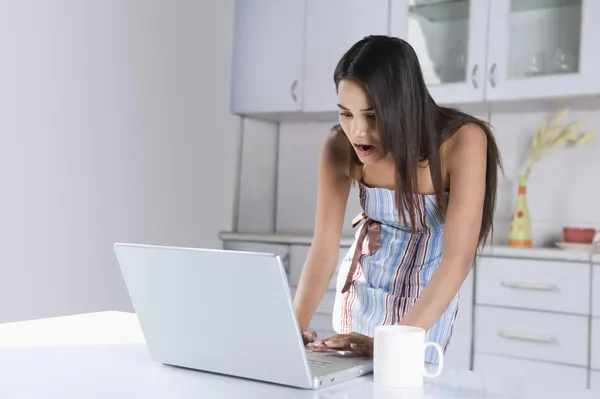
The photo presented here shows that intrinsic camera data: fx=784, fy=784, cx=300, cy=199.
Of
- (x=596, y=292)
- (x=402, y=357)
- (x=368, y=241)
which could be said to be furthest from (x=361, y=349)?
(x=596, y=292)

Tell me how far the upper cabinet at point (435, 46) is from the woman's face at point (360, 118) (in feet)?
5.45

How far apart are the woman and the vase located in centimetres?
142

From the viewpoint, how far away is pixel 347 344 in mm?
1275

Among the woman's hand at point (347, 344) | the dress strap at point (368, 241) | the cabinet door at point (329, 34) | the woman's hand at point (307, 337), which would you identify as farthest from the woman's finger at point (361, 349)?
the cabinet door at point (329, 34)

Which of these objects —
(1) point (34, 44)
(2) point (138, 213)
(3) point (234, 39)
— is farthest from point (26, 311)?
(3) point (234, 39)

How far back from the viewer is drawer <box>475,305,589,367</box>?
271 cm

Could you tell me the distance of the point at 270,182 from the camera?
3.98 m

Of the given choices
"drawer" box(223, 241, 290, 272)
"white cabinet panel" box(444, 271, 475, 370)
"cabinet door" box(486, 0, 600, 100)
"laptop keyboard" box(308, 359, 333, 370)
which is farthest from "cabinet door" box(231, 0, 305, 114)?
"laptop keyboard" box(308, 359, 333, 370)

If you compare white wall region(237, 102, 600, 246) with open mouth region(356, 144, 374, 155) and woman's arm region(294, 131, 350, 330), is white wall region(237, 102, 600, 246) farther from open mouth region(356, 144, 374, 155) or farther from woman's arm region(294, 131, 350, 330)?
open mouth region(356, 144, 374, 155)

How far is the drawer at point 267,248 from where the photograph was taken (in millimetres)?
3369

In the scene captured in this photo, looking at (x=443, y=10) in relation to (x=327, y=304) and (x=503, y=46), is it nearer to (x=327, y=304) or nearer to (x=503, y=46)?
(x=503, y=46)

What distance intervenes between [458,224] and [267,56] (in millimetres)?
2336

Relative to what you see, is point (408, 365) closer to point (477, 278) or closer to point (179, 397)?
point (179, 397)

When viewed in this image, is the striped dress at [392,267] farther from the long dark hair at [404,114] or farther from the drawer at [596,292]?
the drawer at [596,292]
